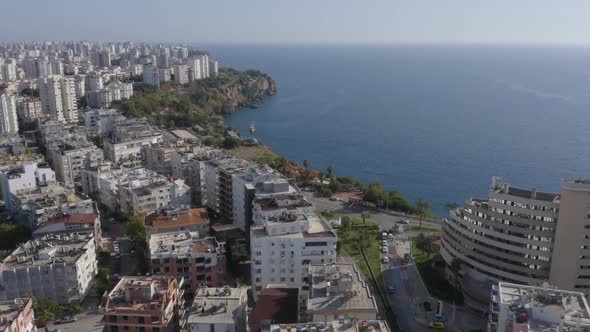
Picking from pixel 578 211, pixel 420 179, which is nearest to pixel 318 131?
pixel 420 179

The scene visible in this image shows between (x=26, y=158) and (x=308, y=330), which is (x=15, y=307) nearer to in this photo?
(x=308, y=330)

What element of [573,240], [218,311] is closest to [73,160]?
[218,311]

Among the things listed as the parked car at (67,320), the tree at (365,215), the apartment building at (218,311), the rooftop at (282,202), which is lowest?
the parked car at (67,320)

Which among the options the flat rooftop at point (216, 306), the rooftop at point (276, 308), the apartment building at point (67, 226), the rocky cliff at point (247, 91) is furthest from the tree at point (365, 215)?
the rocky cliff at point (247, 91)

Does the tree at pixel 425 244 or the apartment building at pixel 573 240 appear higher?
the apartment building at pixel 573 240

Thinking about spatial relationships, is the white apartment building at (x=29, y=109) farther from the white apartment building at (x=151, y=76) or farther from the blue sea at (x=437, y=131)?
the blue sea at (x=437, y=131)

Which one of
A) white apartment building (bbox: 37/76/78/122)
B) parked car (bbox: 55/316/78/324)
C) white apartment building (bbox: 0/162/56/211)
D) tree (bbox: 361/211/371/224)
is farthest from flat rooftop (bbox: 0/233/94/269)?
white apartment building (bbox: 37/76/78/122)

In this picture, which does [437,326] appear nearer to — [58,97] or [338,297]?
[338,297]
